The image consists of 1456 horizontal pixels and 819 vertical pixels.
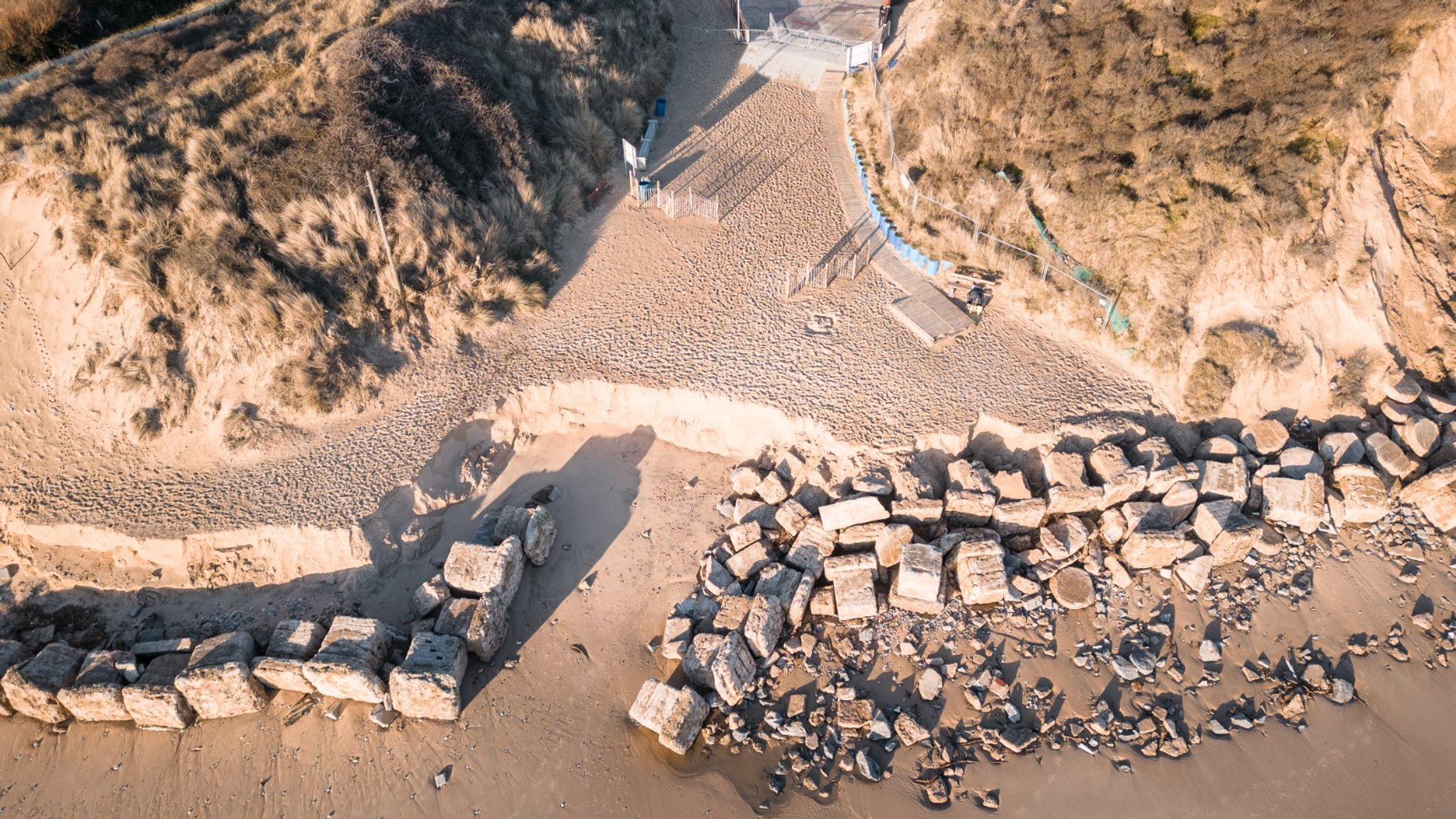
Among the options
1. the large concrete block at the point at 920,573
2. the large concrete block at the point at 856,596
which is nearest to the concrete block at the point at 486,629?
the large concrete block at the point at 856,596

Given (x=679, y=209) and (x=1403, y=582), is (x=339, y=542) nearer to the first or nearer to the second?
(x=679, y=209)

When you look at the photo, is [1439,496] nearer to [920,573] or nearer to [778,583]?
[920,573]

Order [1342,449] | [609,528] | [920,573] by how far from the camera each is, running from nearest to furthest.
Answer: [920,573] < [1342,449] < [609,528]

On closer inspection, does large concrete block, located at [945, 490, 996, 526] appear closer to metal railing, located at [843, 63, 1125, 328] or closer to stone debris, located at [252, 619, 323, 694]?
metal railing, located at [843, 63, 1125, 328]

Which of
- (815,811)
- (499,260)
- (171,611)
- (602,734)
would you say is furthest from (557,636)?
(499,260)

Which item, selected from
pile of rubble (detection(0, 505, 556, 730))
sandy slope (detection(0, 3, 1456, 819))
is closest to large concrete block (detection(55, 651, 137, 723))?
pile of rubble (detection(0, 505, 556, 730))

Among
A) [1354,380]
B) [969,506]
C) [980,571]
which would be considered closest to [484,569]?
[980,571]

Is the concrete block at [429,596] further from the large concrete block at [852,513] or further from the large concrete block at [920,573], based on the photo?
the large concrete block at [920,573]

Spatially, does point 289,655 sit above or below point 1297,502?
above
